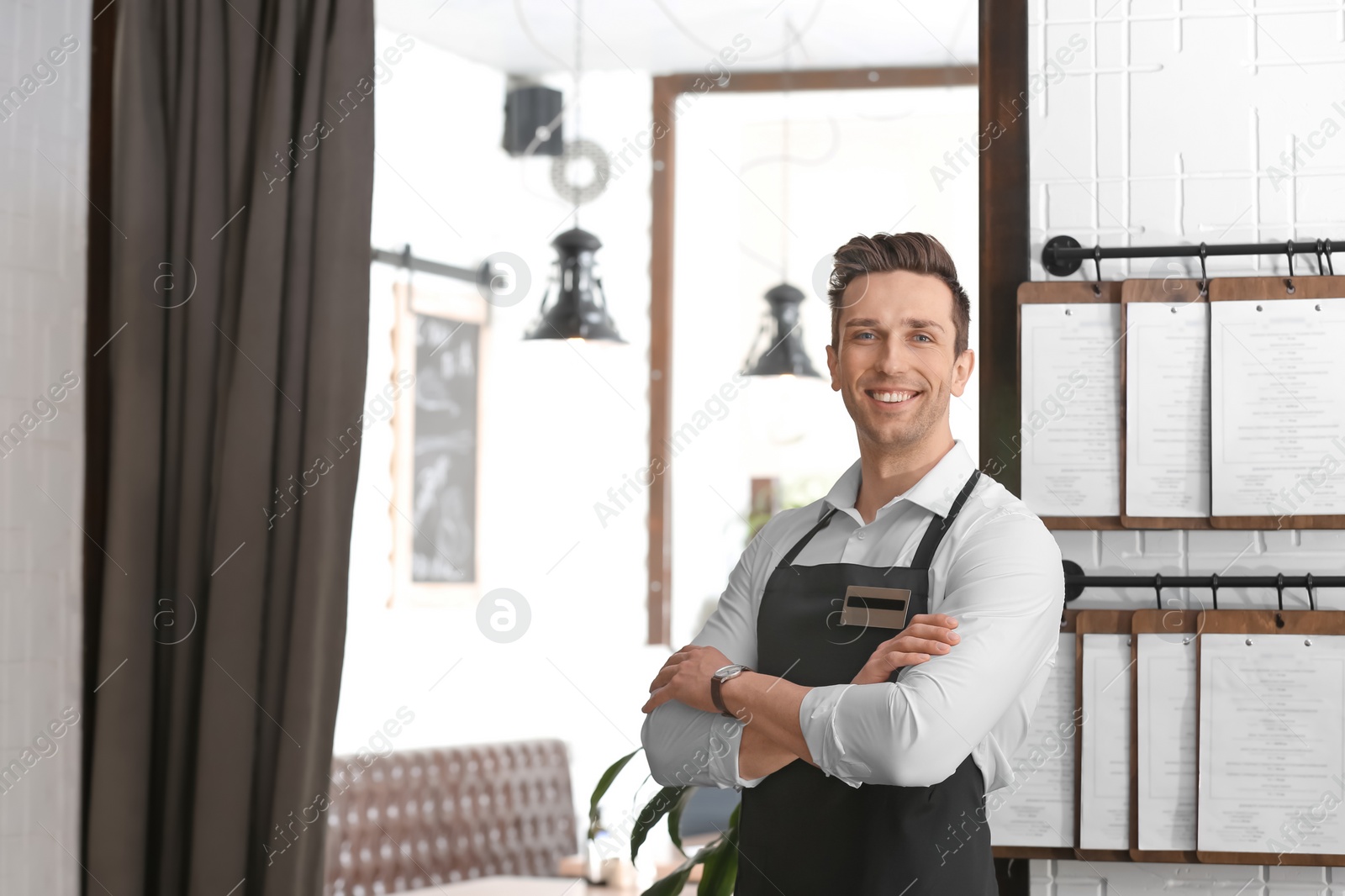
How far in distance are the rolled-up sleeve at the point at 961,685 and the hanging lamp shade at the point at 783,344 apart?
2.15 m

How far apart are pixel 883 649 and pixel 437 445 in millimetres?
3087

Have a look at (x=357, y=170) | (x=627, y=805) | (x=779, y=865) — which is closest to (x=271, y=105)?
(x=357, y=170)

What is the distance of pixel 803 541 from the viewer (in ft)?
5.48

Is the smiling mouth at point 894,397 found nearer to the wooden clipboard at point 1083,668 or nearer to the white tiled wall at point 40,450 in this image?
the wooden clipboard at point 1083,668

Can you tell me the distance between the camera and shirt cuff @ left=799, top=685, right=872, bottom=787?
1354 millimetres

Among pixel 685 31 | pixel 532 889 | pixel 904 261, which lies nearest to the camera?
pixel 904 261

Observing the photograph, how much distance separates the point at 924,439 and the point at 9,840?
1.78 meters

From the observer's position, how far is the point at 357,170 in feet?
7.25

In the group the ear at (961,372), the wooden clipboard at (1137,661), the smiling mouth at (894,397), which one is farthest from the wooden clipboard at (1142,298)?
the smiling mouth at (894,397)

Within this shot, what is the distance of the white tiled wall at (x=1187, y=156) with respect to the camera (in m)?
1.82

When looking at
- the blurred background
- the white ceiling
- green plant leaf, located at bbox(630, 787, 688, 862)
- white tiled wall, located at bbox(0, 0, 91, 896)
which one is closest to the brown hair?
the blurred background

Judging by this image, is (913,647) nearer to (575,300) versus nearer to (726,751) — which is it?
(726,751)

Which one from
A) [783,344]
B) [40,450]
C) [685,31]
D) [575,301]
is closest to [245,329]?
[40,450]

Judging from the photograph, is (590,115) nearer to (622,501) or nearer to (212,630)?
(622,501)
